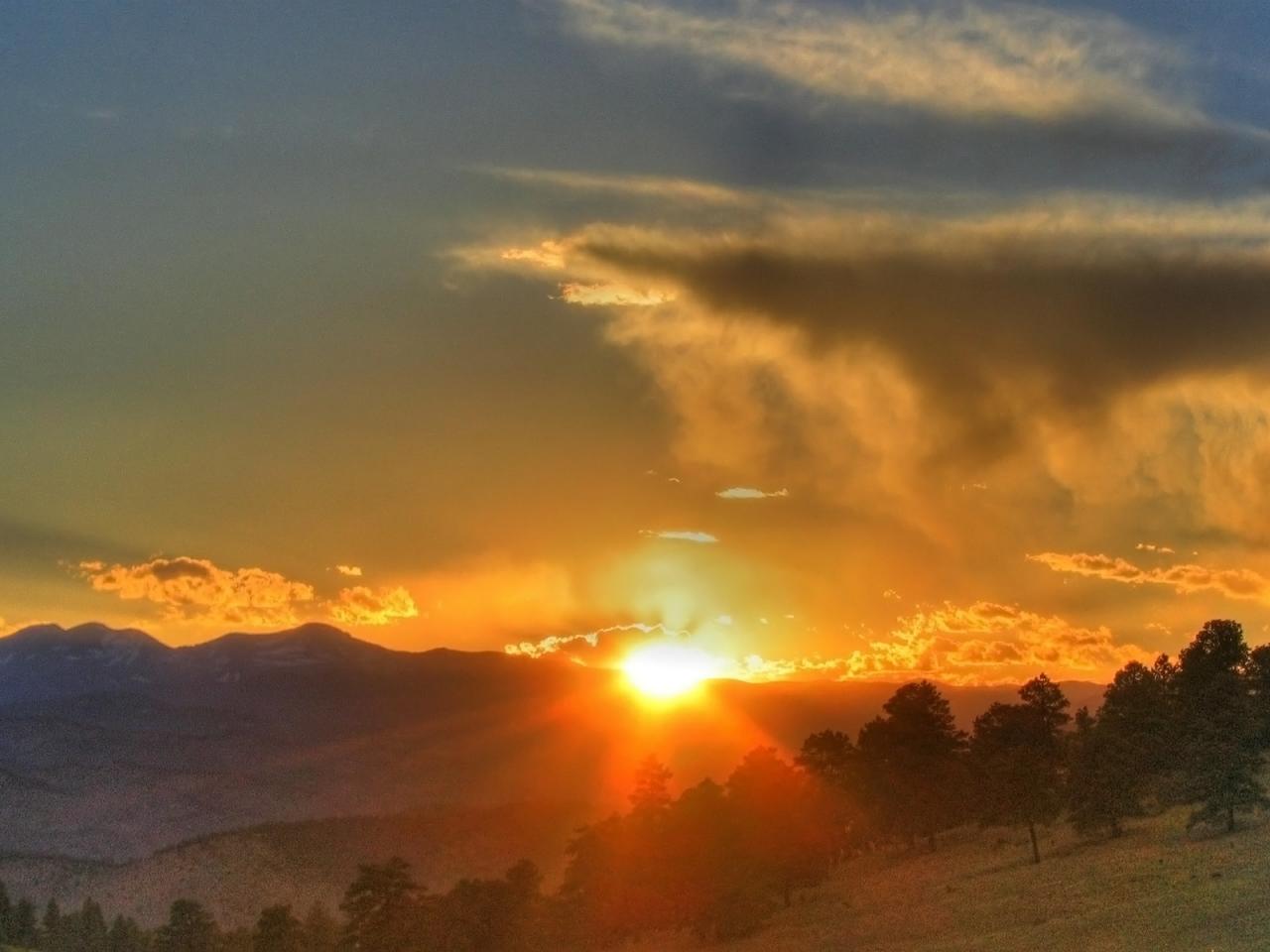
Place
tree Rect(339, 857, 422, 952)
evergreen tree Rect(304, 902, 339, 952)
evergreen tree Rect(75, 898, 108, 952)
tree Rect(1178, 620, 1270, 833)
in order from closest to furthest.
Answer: tree Rect(1178, 620, 1270, 833), tree Rect(339, 857, 422, 952), evergreen tree Rect(304, 902, 339, 952), evergreen tree Rect(75, 898, 108, 952)

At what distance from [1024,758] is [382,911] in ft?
199

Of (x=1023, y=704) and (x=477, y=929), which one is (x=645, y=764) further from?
(x=1023, y=704)

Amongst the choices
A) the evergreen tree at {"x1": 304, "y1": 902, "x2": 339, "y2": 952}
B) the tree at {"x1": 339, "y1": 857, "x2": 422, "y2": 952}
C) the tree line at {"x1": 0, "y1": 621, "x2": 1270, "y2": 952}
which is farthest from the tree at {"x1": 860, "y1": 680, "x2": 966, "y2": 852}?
the evergreen tree at {"x1": 304, "y1": 902, "x2": 339, "y2": 952}

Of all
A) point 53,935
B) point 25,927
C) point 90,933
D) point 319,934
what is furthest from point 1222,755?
point 53,935

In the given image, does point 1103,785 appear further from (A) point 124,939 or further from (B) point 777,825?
(A) point 124,939

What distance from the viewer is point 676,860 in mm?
114125

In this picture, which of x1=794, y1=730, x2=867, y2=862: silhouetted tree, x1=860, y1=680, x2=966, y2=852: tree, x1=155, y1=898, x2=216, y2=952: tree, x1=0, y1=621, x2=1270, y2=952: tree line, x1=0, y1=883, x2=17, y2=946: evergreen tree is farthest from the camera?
x1=155, y1=898, x2=216, y2=952: tree

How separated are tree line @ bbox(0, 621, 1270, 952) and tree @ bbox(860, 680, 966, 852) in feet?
0.65

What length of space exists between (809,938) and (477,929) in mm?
41483

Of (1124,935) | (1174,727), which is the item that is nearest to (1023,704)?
(1174,727)

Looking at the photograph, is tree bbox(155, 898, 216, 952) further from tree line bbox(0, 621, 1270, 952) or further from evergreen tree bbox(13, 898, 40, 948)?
evergreen tree bbox(13, 898, 40, 948)

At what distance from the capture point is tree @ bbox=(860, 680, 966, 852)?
387 feet

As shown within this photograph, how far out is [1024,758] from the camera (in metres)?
96.4

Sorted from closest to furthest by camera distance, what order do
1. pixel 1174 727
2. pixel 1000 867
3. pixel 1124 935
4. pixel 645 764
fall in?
pixel 1124 935 → pixel 1000 867 → pixel 1174 727 → pixel 645 764
